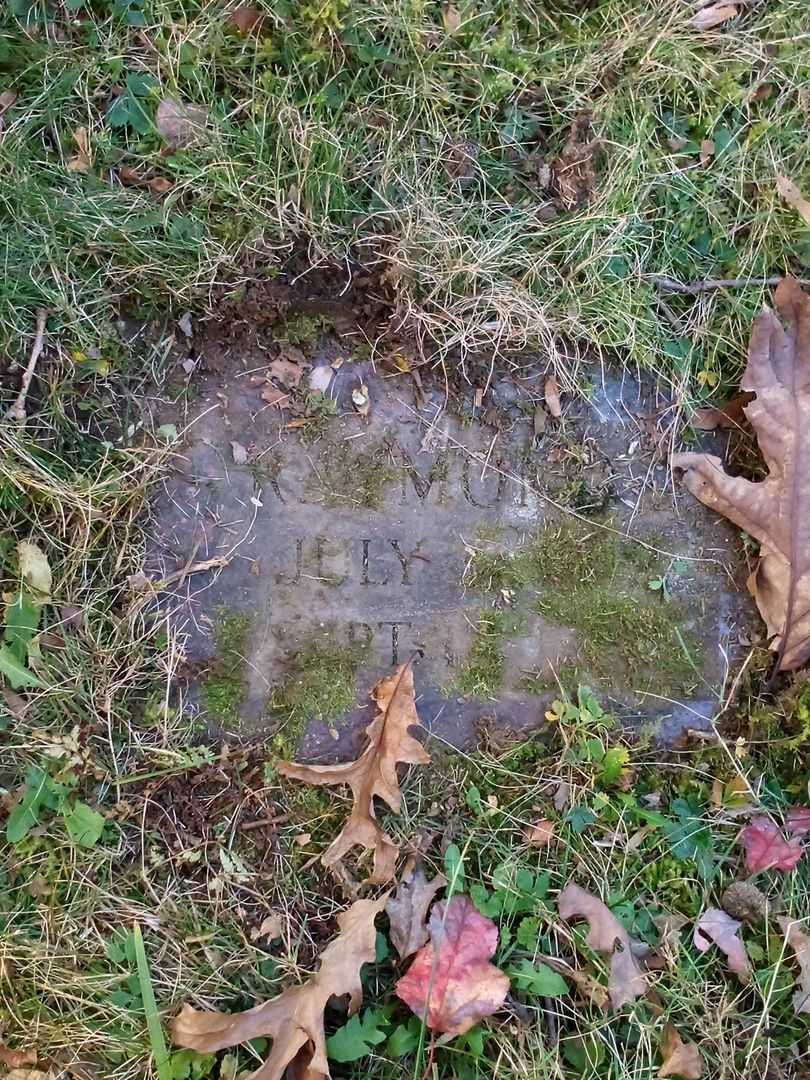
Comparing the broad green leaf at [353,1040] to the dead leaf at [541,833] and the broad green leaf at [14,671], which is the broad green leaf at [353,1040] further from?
the broad green leaf at [14,671]

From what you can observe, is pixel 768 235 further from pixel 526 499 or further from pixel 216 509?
pixel 216 509

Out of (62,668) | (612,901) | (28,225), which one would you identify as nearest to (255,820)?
(62,668)

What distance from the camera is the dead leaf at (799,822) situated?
2248 mm

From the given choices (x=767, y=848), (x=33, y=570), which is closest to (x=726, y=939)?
(x=767, y=848)

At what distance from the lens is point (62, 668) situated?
84.4 inches

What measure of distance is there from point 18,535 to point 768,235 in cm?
242

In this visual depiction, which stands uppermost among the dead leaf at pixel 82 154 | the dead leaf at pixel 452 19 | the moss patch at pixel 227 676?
the dead leaf at pixel 452 19

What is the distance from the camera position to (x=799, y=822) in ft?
7.39

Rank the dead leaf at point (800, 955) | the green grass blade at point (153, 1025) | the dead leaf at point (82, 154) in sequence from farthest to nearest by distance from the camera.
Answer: the dead leaf at point (82, 154) < the dead leaf at point (800, 955) < the green grass blade at point (153, 1025)

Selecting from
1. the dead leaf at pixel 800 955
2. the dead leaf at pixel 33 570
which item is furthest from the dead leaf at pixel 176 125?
the dead leaf at pixel 800 955

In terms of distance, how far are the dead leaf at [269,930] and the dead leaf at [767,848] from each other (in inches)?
52.4

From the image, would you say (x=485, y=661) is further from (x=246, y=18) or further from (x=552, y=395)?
(x=246, y=18)

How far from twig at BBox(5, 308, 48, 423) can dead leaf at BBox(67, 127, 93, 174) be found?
44 cm

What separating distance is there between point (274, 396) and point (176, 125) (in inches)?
32.4
